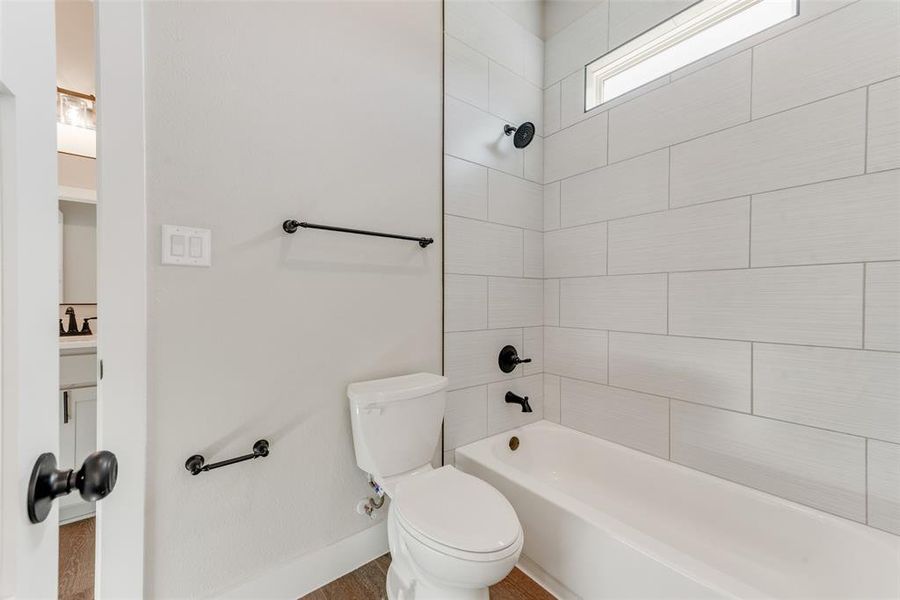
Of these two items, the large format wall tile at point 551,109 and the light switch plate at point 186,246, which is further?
the large format wall tile at point 551,109

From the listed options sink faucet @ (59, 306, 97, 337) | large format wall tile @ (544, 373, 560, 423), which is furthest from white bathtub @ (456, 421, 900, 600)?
sink faucet @ (59, 306, 97, 337)

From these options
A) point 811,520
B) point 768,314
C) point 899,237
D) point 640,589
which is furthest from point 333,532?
point 899,237

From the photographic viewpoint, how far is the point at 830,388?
129cm

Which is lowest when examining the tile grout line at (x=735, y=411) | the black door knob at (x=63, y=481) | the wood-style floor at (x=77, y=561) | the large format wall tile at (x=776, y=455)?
the wood-style floor at (x=77, y=561)

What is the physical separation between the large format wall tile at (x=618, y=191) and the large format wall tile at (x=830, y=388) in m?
0.78

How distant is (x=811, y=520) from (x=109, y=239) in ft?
8.00

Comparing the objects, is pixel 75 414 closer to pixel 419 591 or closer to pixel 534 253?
pixel 419 591

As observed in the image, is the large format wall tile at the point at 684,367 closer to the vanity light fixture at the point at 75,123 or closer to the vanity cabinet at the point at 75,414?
the vanity cabinet at the point at 75,414

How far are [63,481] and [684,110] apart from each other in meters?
2.20

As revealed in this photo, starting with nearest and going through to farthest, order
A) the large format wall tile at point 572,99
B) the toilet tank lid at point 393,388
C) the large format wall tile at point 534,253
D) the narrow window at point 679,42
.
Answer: the toilet tank lid at point 393,388
the narrow window at point 679,42
the large format wall tile at point 572,99
the large format wall tile at point 534,253

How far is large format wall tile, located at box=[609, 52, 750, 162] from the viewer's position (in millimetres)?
1489

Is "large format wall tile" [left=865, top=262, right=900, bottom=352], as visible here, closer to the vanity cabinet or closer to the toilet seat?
the toilet seat

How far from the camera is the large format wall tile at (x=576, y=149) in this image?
1934 millimetres

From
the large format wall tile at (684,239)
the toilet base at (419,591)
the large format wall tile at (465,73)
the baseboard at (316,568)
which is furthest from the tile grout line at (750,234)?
the baseboard at (316,568)
